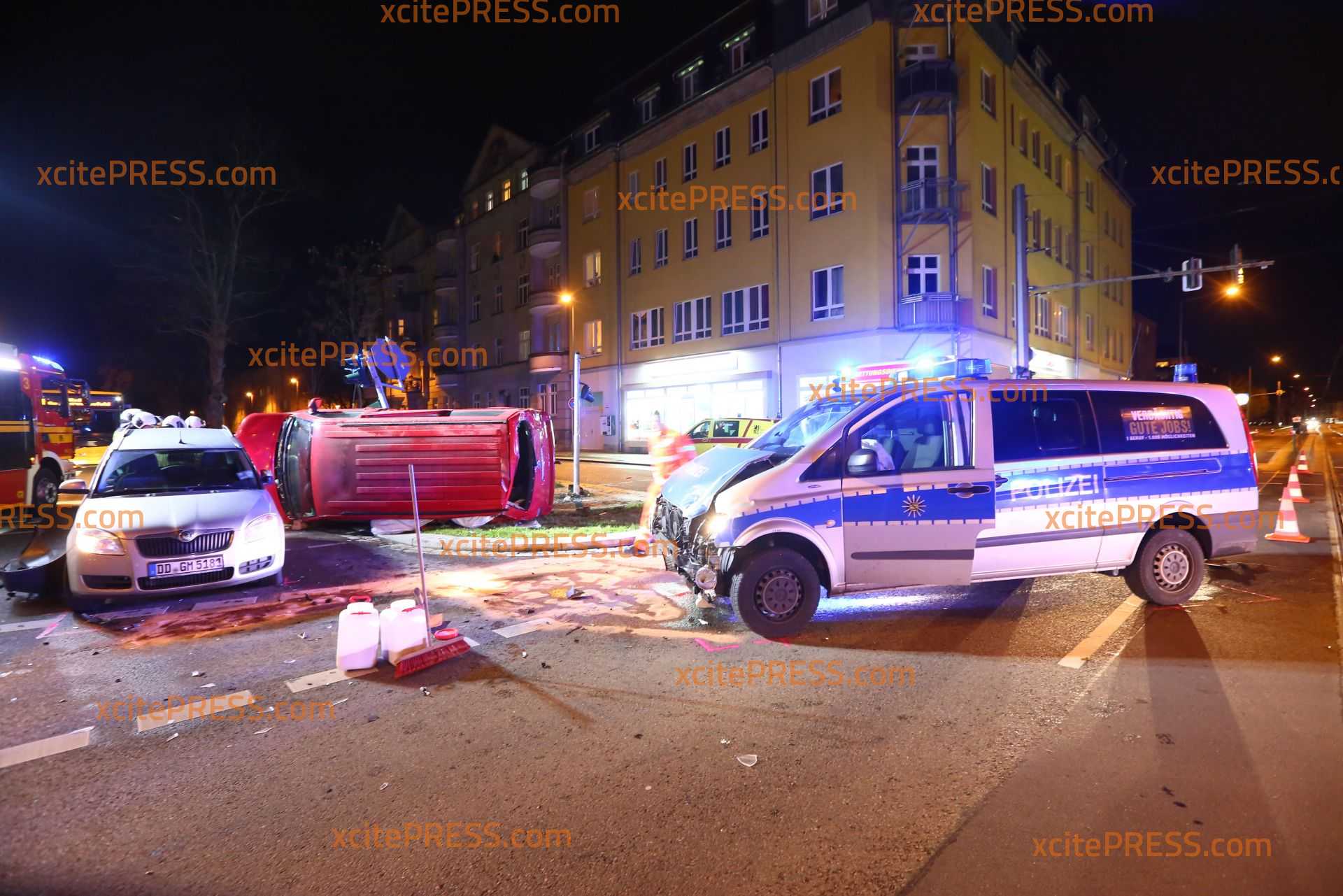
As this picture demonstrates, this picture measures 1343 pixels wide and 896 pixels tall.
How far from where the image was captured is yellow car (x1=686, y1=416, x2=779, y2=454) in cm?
1808

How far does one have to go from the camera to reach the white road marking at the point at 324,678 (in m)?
4.68

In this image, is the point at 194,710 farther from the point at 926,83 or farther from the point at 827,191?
the point at 926,83

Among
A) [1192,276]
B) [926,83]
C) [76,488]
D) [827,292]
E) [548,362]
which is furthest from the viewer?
[548,362]

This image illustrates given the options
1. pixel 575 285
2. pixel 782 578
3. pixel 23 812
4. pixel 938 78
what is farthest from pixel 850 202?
pixel 23 812

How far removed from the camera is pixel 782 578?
17.9ft

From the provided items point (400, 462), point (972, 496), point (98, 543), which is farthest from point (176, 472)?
point (972, 496)

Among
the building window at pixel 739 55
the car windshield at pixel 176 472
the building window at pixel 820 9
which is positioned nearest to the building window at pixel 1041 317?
the building window at pixel 820 9

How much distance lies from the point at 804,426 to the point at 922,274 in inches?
759

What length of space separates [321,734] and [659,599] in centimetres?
345

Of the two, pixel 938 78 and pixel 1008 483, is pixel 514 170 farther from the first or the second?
pixel 1008 483

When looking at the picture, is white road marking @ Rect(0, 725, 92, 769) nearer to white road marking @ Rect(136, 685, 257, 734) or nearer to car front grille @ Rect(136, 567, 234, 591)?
white road marking @ Rect(136, 685, 257, 734)

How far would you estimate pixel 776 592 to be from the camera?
5465 millimetres

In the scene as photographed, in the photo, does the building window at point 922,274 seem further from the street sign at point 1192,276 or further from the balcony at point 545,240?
the balcony at point 545,240

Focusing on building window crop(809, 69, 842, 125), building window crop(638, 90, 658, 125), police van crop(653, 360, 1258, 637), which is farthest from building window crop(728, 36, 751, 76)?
police van crop(653, 360, 1258, 637)
